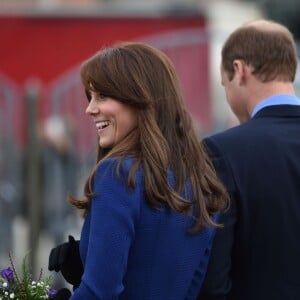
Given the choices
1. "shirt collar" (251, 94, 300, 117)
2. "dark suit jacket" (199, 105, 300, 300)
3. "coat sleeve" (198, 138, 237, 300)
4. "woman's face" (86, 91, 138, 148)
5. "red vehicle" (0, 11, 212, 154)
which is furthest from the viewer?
"red vehicle" (0, 11, 212, 154)

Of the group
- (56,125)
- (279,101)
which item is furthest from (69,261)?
(56,125)

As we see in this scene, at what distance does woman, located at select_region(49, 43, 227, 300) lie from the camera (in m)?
2.69

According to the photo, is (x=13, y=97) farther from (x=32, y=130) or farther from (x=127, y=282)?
(x=127, y=282)

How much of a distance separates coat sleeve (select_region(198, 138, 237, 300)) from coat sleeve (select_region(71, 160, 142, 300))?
0.36 metres

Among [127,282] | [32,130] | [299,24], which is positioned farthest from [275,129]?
[299,24]

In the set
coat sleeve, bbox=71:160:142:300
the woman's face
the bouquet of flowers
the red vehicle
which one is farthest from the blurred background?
coat sleeve, bbox=71:160:142:300

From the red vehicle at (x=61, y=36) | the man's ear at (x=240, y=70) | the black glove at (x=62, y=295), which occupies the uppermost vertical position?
the red vehicle at (x=61, y=36)

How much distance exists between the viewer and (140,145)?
9.18 feet

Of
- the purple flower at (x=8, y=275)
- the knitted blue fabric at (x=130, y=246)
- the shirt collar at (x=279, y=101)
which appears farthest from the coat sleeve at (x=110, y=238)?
the shirt collar at (x=279, y=101)

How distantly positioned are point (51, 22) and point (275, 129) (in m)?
8.49

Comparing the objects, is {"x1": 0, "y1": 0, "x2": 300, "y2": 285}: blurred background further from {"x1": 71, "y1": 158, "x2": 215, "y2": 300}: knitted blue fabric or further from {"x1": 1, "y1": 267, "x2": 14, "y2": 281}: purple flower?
{"x1": 71, "y1": 158, "x2": 215, "y2": 300}: knitted blue fabric

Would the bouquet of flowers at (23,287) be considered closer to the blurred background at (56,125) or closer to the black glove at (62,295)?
the black glove at (62,295)

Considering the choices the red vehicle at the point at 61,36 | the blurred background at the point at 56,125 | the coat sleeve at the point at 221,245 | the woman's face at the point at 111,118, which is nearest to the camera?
the woman's face at the point at 111,118

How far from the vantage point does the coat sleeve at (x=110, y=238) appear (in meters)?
2.68
